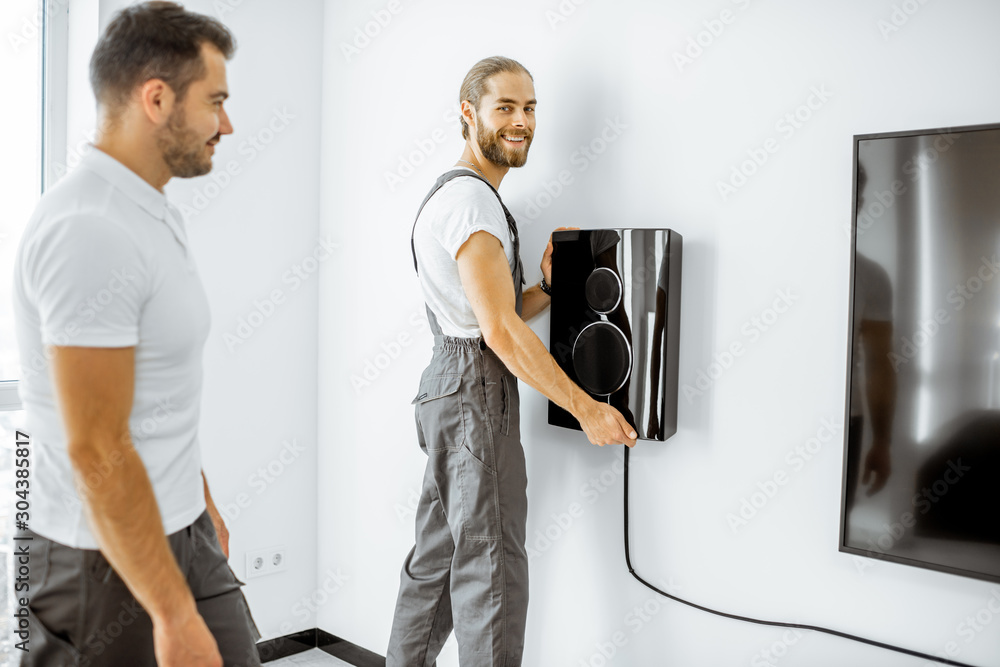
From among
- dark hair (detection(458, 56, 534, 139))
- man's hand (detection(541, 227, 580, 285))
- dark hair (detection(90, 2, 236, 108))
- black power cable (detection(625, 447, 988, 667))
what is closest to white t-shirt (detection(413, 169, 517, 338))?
man's hand (detection(541, 227, 580, 285))

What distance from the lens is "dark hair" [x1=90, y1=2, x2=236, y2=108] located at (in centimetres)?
97

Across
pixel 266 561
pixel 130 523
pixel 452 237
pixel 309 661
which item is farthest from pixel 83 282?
pixel 309 661

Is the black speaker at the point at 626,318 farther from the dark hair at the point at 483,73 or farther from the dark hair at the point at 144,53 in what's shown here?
the dark hair at the point at 144,53

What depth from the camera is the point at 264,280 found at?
7.43 feet

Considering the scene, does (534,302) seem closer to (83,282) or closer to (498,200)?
(498,200)

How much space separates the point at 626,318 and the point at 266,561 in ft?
4.88

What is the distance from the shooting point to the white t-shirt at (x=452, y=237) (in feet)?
4.94

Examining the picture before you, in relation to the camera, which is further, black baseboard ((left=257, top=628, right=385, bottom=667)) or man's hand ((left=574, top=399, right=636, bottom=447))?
black baseboard ((left=257, top=628, right=385, bottom=667))

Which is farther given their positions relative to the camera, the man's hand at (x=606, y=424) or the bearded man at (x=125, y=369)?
the man's hand at (x=606, y=424)

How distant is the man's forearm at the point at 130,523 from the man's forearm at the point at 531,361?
74cm

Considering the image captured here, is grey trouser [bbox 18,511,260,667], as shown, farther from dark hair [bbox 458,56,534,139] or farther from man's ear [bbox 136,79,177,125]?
dark hair [bbox 458,56,534,139]

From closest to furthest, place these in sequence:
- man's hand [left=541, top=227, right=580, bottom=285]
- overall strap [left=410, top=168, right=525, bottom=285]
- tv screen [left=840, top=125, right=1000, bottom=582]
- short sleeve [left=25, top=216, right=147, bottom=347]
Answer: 1. short sleeve [left=25, top=216, right=147, bottom=347]
2. tv screen [left=840, top=125, right=1000, bottom=582]
3. overall strap [left=410, top=168, right=525, bottom=285]
4. man's hand [left=541, top=227, right=580, bottom=285]

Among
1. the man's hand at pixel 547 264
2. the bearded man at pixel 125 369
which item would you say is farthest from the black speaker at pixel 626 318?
the bearded man at pixel 125 369

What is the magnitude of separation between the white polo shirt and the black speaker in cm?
80
